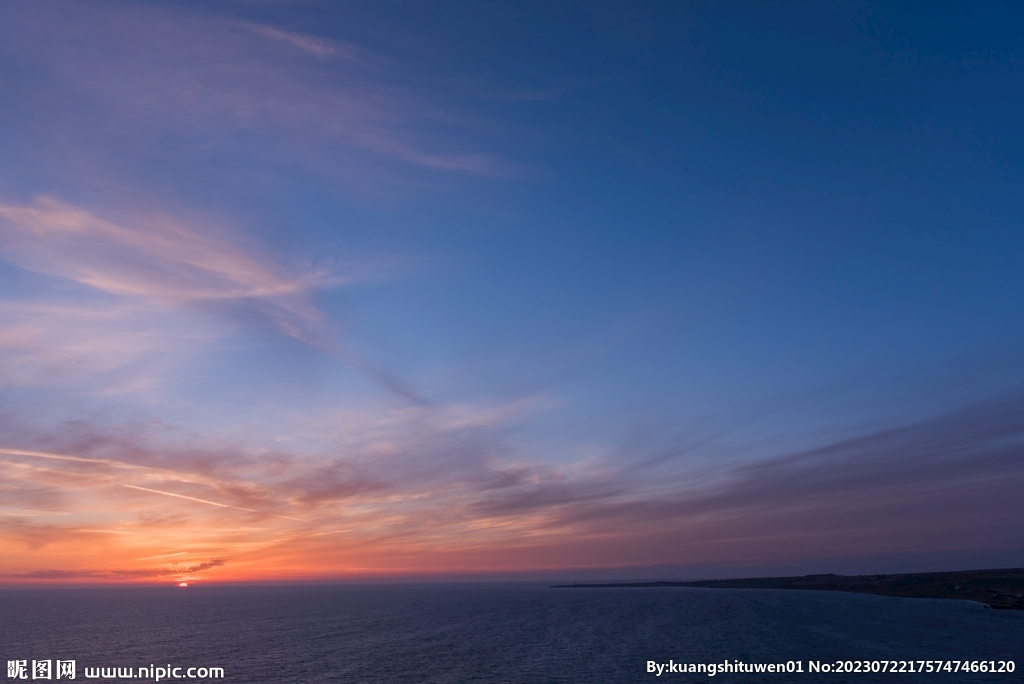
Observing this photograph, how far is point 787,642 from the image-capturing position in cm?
10050

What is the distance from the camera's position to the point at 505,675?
79.0 metres

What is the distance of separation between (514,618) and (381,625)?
4057cm

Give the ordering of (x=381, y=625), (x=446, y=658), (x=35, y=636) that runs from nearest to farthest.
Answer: (x=446, y=658) < (x=35, y=636) < (x=381, y=625)

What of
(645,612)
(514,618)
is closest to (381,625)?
(514,618)

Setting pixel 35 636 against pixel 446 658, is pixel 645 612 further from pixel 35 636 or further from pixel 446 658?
pixel 35 636

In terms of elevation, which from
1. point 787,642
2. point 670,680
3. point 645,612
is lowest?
point 645,612

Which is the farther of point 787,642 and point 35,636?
point 35,636

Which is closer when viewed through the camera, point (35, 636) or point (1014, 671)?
point (1014, 671)

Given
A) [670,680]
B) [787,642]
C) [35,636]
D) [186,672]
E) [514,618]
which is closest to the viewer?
[670,680]

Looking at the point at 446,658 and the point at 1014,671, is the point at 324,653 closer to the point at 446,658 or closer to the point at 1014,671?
the point at 446,658

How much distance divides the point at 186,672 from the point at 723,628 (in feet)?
347

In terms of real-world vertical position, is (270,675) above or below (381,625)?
above

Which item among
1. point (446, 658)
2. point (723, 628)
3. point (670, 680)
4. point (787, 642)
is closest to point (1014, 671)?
point (787, 642)

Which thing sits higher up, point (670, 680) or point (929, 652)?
point (670, 680)
